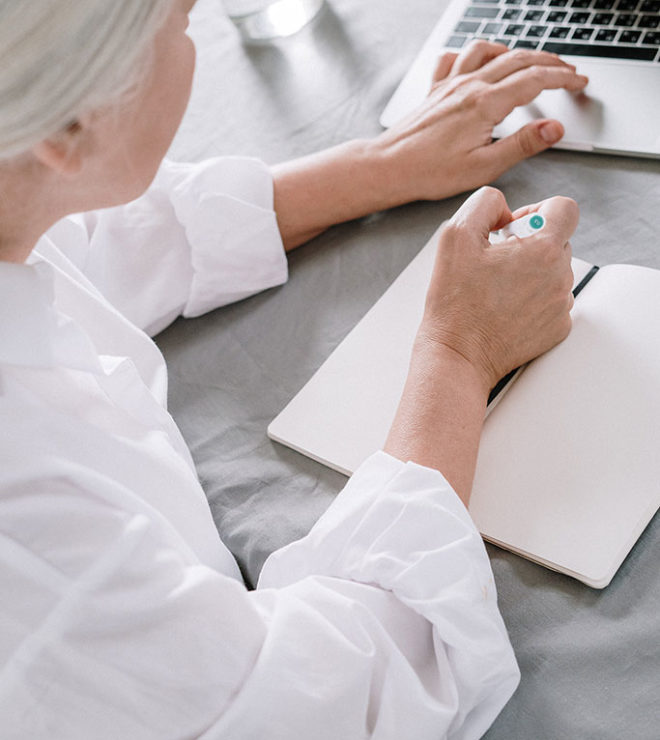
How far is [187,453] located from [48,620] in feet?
0.77

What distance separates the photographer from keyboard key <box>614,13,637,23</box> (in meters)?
0.88

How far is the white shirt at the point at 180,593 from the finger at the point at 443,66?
0.49 m

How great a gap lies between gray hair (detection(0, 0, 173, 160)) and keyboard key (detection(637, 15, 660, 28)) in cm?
58

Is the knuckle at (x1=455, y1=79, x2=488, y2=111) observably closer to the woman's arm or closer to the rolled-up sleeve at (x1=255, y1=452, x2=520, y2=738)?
the woman's arm

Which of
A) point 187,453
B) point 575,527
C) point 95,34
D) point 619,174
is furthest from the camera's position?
point 619,174

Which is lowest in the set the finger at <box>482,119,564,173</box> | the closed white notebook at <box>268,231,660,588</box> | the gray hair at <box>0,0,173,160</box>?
the closed white notebook at <box>268,231,660,588</box>

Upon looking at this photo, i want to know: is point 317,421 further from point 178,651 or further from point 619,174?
point 619,174

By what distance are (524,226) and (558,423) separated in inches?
7.1

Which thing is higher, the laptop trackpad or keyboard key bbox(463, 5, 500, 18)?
keyboard key bbox(463, 5, 500, 18)

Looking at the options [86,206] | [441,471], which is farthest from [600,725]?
[86,206]

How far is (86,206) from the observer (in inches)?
23.2

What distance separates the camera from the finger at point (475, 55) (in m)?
0.90

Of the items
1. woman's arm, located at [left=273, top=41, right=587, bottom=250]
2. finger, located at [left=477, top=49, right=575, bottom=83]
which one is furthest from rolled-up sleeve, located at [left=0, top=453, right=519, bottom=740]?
finger, located at [left=477, top=49, right=575, bottom=83]

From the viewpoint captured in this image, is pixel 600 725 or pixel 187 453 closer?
pixel 600 725
